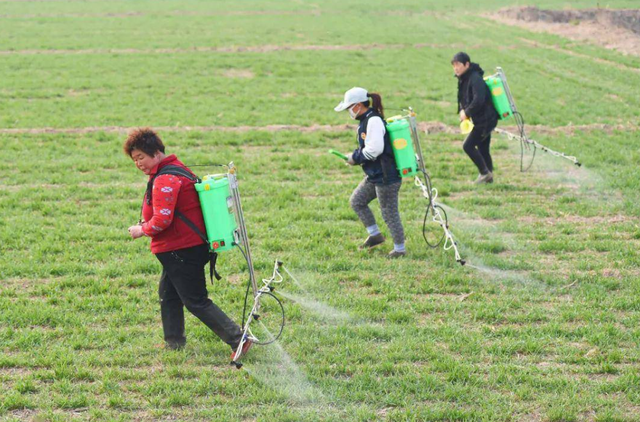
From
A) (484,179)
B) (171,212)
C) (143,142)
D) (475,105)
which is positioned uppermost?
(143,142)

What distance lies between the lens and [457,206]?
10641mm

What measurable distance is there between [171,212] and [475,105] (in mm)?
6378

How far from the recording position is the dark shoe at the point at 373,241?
356 inches

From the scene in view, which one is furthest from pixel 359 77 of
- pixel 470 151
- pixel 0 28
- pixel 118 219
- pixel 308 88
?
pixel 0 28

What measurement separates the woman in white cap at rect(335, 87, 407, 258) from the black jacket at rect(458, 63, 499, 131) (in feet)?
10.0

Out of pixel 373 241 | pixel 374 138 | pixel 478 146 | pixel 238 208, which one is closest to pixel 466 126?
pixel 478 146

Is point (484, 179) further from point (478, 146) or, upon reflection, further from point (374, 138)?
point (374, 138)

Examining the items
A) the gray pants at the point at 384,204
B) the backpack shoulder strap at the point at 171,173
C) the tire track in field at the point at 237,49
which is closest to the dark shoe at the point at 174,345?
the backpack shoulder strap at the point at 171,173

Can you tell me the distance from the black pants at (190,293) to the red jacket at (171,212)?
0.09 m

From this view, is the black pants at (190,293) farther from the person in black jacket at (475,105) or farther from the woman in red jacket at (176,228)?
the person in black jacket at (475,105)

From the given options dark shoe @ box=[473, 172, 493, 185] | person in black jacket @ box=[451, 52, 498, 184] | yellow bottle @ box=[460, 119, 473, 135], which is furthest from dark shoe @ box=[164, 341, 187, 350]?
dark shoe @ box=[473, 172, 493, 185]

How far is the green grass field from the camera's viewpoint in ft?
19.3

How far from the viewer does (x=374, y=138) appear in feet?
26.6

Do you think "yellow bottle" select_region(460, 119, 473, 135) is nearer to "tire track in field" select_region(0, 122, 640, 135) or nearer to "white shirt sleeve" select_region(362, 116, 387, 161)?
"white shirt sleeve" select_region(362, 116, 387, 161)
